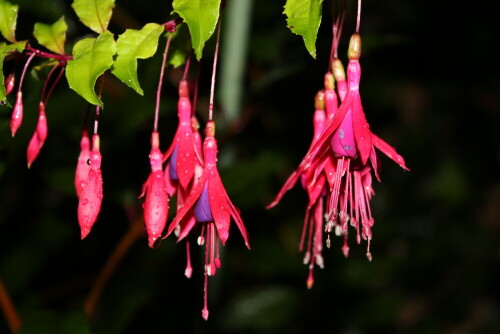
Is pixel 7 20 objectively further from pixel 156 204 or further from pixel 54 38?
pixel 156 204

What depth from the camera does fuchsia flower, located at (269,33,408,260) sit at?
727 mm

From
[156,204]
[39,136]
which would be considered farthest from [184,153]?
[39,136]

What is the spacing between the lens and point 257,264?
1804 millimetres

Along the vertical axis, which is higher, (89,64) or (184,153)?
(89,64)

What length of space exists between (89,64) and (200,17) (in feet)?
0.39

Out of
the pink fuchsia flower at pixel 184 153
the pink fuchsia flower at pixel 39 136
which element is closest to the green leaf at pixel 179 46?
the pink fuchsia flower at pixel 184 153

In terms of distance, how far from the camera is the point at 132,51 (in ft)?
2.40

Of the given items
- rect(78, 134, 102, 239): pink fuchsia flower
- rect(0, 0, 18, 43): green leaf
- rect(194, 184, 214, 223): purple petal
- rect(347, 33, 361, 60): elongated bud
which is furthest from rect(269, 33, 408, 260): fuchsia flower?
rect(0, 0, 18, 43): green leaf

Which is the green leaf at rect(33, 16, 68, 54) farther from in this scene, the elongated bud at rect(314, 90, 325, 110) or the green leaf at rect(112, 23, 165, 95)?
the elongated bud at rect(314, 90, 325, 110)

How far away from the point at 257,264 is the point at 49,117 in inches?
30.2

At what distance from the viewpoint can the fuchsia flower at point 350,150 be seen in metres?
0.73

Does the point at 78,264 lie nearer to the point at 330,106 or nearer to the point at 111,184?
the point at 111,184

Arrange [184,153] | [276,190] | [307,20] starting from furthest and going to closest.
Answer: [276,190] < [184,153] < [307,20]

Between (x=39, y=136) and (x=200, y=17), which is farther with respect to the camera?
(x=39, y=136)
